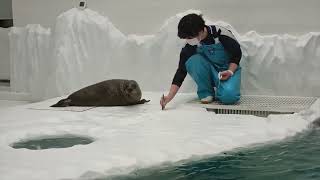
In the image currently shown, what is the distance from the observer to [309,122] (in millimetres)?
4785

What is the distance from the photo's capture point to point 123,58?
756 centimetres

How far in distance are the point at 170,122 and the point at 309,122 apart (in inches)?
54.0

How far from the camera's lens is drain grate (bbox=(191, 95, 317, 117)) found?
214 inches

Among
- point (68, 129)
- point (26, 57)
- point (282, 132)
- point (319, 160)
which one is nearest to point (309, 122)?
point (282, 132)

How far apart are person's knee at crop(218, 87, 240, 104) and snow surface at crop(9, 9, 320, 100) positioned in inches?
37.7

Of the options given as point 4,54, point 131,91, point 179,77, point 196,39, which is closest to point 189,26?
point 196,39

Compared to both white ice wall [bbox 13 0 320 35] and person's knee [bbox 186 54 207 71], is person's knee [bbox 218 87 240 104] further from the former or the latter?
white ice wall [bbox 13 0 320 35]

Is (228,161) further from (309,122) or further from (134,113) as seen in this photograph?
(134,113)

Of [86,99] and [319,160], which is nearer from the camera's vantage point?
[319,160]

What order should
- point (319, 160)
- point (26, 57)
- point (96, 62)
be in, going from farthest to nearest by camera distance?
point (26, 57) < point (96, 62) < point (319, 160)

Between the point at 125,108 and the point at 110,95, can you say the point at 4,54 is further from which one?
the point at 125,108

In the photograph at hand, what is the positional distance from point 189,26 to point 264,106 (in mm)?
1285

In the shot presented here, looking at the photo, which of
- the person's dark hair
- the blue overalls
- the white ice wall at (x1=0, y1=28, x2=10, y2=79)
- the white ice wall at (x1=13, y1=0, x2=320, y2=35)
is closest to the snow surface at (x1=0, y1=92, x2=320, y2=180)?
the blue overalls

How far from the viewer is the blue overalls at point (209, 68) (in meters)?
5.92
